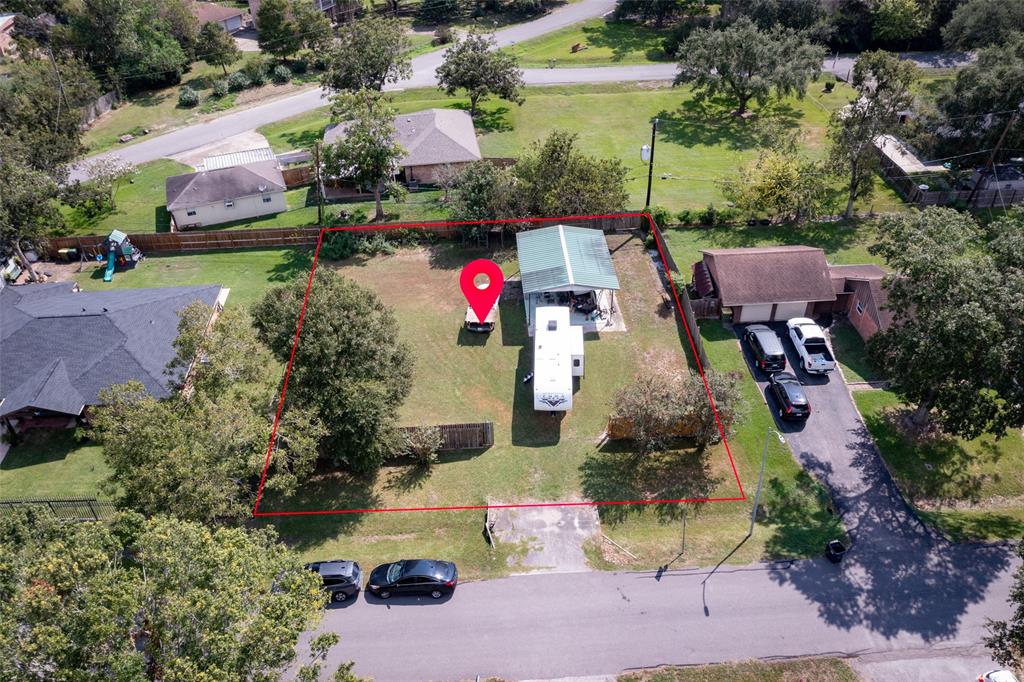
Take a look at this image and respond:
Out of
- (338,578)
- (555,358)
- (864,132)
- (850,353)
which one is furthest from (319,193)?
(864,132)

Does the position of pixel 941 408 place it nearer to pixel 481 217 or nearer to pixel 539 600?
pixel 539 600

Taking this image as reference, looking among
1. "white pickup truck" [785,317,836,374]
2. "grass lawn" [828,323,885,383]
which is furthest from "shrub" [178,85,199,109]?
"grass lawn" [828,323,885,383]

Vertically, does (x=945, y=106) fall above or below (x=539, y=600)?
above

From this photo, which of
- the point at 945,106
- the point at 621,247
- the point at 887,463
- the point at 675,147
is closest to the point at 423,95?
the point at 675,147

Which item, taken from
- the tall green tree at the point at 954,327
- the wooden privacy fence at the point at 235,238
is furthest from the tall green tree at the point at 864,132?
the tall green tree at the point at 954,327

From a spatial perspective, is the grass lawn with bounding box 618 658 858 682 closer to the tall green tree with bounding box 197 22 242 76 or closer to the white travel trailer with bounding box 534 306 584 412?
the white travel trailer with bounding box 534 306 584 412

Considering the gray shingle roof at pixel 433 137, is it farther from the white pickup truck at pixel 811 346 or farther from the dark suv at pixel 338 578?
the dark suv at pixel 338 578
